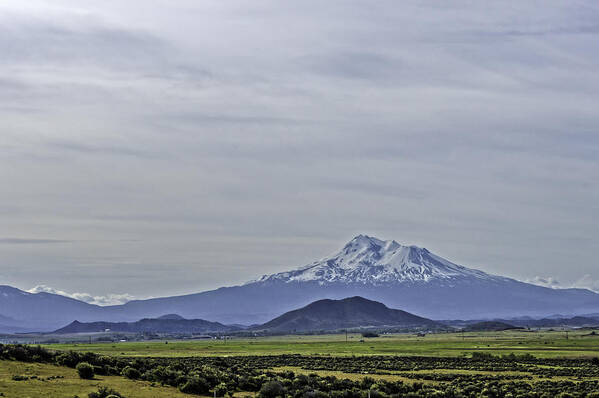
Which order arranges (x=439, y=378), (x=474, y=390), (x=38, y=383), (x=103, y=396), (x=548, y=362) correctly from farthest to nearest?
1. (x=548, y=362)
2. (x=439, y=378)
3. (x=474, y=390)
4. (x=38, y=383)
5. (x=103, y=396)

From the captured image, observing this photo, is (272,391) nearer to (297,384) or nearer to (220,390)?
(220,390)

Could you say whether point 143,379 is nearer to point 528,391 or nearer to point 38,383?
point 38,383

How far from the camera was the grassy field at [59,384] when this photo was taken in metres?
45.5

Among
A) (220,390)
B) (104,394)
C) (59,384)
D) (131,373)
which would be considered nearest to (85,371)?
(59,384)

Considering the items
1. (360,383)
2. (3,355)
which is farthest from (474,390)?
(3,355)

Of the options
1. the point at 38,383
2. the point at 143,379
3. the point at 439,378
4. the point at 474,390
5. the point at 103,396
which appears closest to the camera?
the point at 103,396

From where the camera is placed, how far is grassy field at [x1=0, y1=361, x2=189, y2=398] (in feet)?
149

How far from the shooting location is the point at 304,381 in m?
58.7

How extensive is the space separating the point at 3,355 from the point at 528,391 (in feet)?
128

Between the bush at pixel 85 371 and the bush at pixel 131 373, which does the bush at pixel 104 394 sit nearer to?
the bush at pixel 85 371

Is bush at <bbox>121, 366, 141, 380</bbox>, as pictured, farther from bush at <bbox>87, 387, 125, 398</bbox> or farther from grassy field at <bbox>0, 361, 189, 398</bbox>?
bush at <bbox>87, 387, 125, 398</bbox>

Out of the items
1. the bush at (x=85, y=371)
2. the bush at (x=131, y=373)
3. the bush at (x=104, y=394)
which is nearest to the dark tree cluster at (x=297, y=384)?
the bush at (x=131, y=373)

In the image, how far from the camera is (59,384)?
4903 centimetres

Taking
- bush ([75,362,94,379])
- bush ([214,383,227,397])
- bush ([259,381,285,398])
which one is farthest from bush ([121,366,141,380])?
bush ([259,381,285,398])
